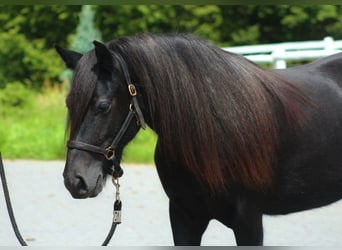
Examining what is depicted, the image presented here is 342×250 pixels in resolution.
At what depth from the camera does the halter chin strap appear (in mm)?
2750

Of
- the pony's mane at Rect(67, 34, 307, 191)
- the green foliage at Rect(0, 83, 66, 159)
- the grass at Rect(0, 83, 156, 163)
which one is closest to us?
the pony's mane at Rect(67, 34, 307, 191)

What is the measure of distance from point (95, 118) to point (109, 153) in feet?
0.50

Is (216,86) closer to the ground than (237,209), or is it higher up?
higher up

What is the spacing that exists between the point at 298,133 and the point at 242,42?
10549mm

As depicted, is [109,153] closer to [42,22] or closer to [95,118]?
[95,118]

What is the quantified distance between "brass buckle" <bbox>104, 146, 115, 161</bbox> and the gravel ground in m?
2.57

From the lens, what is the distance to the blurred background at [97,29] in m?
12.8

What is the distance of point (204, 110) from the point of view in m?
2.89

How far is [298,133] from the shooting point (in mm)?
3127

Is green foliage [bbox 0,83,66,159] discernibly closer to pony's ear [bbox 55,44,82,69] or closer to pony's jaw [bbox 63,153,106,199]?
pony's ear [bbox 55,44,82,69]

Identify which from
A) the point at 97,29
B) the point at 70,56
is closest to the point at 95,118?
the point at 70,56

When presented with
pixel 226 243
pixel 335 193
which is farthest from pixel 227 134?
pixel 226 243

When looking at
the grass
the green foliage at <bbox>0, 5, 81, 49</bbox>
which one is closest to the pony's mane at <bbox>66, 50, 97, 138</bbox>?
the grass

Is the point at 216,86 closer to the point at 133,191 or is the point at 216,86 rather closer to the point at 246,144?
the point at 246,144
